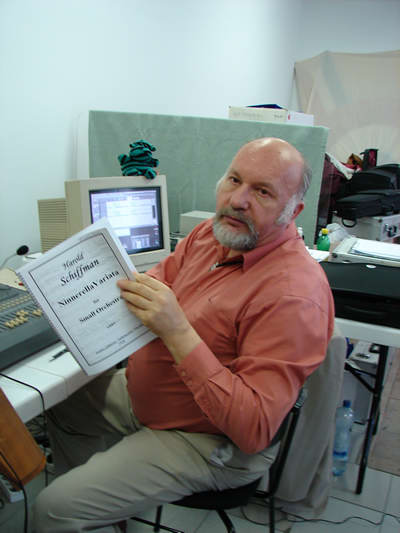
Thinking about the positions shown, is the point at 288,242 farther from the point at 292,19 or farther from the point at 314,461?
the point at 292,19

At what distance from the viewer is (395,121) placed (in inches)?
208

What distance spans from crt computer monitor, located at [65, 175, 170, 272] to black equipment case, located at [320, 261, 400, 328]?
742mm

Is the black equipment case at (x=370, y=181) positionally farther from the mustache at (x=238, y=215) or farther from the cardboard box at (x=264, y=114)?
the mustache at (x=238, y=215)

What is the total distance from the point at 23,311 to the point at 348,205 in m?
2.32

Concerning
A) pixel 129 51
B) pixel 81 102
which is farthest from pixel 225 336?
pixel 129 51

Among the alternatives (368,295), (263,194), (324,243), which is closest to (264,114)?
(324,243)

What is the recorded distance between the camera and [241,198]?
3.65 feet

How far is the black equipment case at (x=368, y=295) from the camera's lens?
147 centimetres

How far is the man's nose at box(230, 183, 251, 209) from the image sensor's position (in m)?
1.11

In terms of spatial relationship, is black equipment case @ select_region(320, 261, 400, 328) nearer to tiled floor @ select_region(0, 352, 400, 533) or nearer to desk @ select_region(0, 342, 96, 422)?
tiled floor @ select_region(0, 352, 400, 533)

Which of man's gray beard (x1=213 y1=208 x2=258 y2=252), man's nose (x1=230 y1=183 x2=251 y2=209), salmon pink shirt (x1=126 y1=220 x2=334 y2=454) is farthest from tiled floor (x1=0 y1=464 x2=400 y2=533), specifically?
man's nose (x1=230 y1=183 x2=251 y2=209)

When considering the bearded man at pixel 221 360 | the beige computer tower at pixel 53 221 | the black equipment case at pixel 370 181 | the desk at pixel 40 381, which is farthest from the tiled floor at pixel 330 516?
the black equipment case at pixel 370 181

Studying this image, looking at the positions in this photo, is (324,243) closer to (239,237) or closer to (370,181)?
(239,237)

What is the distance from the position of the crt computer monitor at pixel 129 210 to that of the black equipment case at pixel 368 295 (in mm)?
742
